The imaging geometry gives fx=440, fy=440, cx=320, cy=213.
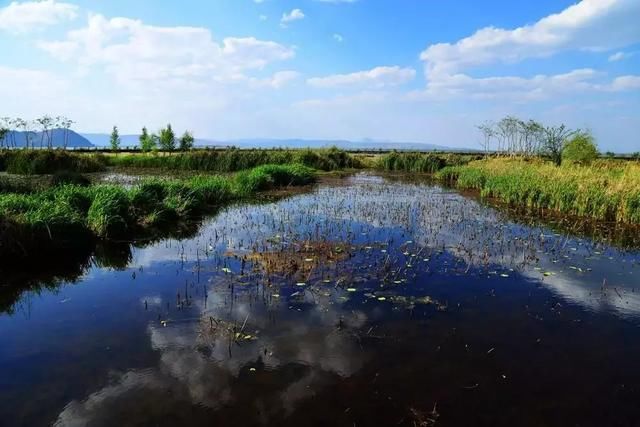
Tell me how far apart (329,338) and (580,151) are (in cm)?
4236

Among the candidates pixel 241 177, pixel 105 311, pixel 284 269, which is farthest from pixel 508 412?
pixel 241 177

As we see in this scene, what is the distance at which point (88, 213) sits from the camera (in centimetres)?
1337

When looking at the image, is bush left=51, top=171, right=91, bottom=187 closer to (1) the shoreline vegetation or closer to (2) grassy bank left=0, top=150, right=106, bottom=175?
(1) the shoreline vegetation

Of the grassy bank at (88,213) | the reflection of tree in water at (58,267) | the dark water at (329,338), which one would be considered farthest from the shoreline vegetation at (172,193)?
the dark water at (329,338)

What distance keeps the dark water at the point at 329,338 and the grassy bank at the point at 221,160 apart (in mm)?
29107

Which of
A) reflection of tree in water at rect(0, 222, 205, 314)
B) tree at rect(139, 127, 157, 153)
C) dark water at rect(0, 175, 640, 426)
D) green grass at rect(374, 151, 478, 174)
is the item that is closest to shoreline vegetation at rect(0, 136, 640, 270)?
reflection of tree in water at rect(0, 222, 205, 314)

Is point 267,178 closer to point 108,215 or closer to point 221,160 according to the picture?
point 108,215

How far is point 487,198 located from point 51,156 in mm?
31444

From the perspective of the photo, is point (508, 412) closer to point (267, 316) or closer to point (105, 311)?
point (267, 316)

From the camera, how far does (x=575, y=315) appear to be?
823 cm

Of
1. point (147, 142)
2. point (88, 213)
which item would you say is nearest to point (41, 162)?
point (88, 213)

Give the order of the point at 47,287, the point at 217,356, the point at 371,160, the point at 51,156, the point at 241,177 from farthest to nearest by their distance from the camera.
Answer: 1. the point at 371,160
2. the point at 51,156
3. the point at 241,177
4. the point at 47,287
5. the point at 217,356

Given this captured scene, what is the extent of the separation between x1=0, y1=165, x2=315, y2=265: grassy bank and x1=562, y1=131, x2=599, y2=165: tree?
35.3m

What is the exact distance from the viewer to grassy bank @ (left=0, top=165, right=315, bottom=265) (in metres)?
10.9
